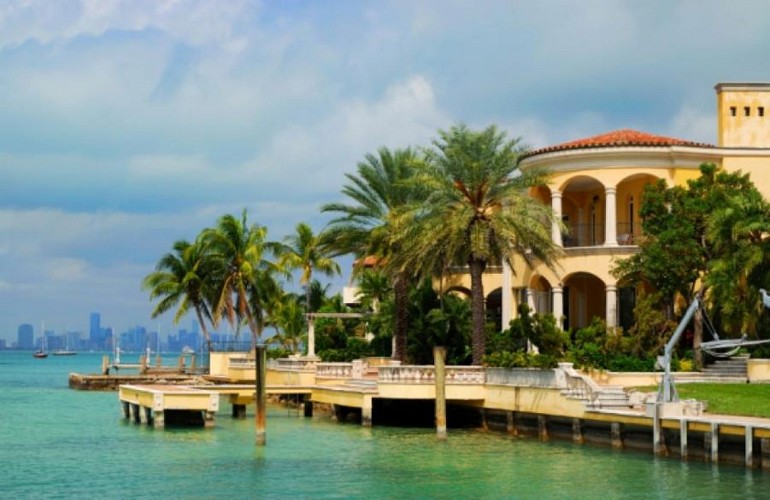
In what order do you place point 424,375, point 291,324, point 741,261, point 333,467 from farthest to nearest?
point 291,324 < point 424,375 < point 741,261 < point 333,467

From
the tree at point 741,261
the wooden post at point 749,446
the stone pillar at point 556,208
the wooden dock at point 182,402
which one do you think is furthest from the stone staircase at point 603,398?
the wooden dock at point 182,402

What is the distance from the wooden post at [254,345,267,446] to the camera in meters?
40.8

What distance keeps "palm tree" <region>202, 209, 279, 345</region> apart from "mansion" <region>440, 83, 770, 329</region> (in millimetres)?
25064

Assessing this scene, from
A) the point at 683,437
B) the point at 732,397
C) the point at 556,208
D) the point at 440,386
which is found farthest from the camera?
the point at 556,208

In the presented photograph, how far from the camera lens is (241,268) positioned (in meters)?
81.4

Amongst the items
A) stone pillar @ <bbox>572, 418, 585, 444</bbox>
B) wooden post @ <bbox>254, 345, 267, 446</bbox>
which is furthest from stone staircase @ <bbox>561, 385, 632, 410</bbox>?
wooden post @ <bbox>254, 345, 267, 446</bbox>

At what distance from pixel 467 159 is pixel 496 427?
10193mm

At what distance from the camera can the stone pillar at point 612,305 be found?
53.1m

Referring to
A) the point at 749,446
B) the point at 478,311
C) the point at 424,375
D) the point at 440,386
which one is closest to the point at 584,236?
the point at 478,311

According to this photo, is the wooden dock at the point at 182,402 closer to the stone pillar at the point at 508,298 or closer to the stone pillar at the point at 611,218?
the stone pillar at the point at 508,298

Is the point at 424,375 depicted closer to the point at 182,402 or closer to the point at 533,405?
the point at 533,405

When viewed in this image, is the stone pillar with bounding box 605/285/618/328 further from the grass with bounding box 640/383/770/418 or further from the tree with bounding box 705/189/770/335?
the grass with bounding box 640/383/770/418

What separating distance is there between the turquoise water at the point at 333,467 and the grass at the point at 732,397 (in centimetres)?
359

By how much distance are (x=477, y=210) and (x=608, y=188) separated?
8.59m
